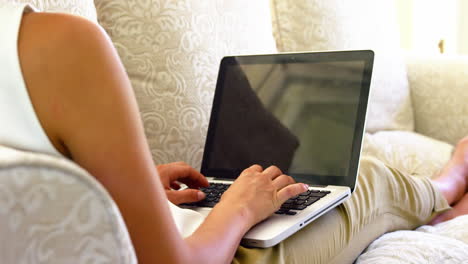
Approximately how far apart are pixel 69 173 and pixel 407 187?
0.87 m

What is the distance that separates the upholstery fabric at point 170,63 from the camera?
3.77 feet

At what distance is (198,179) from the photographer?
997mm

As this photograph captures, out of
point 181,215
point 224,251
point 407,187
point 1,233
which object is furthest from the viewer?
point 407,187

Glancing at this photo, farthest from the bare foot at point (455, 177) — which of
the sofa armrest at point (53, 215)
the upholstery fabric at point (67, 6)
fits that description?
the sofa armrest at point (53, 215)

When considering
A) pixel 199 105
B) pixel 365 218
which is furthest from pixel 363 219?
pixel 199 105

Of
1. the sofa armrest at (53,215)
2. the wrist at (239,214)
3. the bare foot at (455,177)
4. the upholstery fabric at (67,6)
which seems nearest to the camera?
the sofa armrest at (53,215)

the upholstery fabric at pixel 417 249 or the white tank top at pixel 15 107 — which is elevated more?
the white tank top at pixel 15 107

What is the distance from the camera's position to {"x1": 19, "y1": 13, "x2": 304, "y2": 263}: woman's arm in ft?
1.53

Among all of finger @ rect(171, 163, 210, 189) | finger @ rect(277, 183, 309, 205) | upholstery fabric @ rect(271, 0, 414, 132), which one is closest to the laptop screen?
finger @ rect(171, 163, 210, 189)

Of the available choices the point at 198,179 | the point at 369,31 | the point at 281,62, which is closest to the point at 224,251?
the point at 198,179

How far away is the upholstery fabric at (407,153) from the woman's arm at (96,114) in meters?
1.10

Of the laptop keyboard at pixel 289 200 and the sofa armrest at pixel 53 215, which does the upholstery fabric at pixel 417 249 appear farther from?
the sofa armrest at pixel 53 215

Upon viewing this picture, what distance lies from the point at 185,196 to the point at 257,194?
14 cm

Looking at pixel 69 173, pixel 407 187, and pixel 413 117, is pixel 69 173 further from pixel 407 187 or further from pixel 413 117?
pixel 413 117
